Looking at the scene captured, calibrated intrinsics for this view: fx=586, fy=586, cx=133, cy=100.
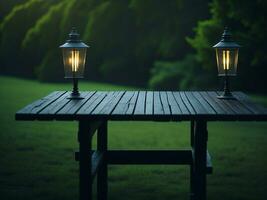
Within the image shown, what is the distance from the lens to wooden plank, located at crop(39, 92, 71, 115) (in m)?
4.97

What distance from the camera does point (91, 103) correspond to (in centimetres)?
568

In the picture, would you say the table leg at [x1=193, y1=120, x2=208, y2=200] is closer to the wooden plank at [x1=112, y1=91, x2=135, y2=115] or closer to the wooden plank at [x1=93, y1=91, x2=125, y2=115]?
the wooden plank at [x1=112, y1=91, x2=135, y2=115]

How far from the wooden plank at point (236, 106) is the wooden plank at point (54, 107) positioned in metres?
1.57

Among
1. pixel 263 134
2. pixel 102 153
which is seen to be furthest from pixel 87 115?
pixel 263 134

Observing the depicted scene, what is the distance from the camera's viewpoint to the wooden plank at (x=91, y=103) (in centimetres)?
509

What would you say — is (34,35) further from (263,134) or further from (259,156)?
(259,156)

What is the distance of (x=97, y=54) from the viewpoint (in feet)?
95.4

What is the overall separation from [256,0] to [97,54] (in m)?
11.7

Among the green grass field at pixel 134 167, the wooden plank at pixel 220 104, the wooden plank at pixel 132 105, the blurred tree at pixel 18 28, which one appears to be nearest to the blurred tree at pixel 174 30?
the blurred tree at pixel 18 28

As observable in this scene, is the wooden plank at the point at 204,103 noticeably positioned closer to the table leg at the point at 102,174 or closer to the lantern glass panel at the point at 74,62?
the table leg at the point at 102,174

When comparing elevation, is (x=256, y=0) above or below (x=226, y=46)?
above

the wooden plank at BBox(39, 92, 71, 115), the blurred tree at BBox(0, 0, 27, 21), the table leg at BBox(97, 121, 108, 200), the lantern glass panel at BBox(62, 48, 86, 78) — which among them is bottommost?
the table leg at BBox(97, 121, 108, 200)

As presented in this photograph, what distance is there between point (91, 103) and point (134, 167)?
326cm

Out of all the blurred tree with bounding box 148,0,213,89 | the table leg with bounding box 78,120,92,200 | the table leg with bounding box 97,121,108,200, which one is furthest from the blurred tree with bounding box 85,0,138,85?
the table leg with bounding box 78,120,92,200
